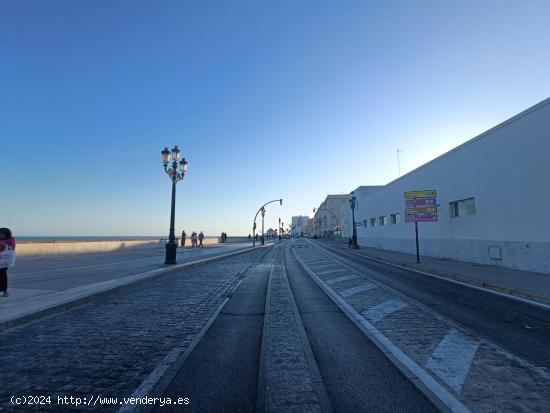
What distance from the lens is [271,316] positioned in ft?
22.8

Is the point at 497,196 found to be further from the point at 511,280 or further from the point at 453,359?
the point at 453,359

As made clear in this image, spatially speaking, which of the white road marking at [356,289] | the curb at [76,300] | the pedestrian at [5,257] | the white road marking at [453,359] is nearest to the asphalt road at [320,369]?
the white road marking at [453,359]

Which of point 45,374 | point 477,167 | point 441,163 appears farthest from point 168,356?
point 441,163

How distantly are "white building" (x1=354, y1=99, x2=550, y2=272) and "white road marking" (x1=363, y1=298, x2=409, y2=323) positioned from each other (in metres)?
9.18

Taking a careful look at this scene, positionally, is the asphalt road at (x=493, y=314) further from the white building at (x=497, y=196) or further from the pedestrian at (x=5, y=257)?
the pedestrian at (x=5, y=257)

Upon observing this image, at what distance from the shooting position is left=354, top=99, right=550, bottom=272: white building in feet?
43.0

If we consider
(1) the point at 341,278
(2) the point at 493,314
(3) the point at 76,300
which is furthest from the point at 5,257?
(2) the point at 493,314

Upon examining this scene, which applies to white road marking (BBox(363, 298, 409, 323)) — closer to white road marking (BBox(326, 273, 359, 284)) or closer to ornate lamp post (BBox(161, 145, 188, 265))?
white road marking (BBox(326, 273, 359, 284))

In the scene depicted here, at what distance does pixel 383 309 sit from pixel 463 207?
1502cm

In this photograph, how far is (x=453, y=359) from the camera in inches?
171

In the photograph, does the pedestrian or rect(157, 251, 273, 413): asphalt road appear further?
the pedestrian

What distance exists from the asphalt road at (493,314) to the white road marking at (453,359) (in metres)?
0.55

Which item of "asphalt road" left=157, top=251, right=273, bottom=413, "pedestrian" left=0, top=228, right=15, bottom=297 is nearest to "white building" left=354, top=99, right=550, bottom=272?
"asphalt road" left=157, top=251, right=273, bottom=413

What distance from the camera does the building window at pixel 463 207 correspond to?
18156mm
